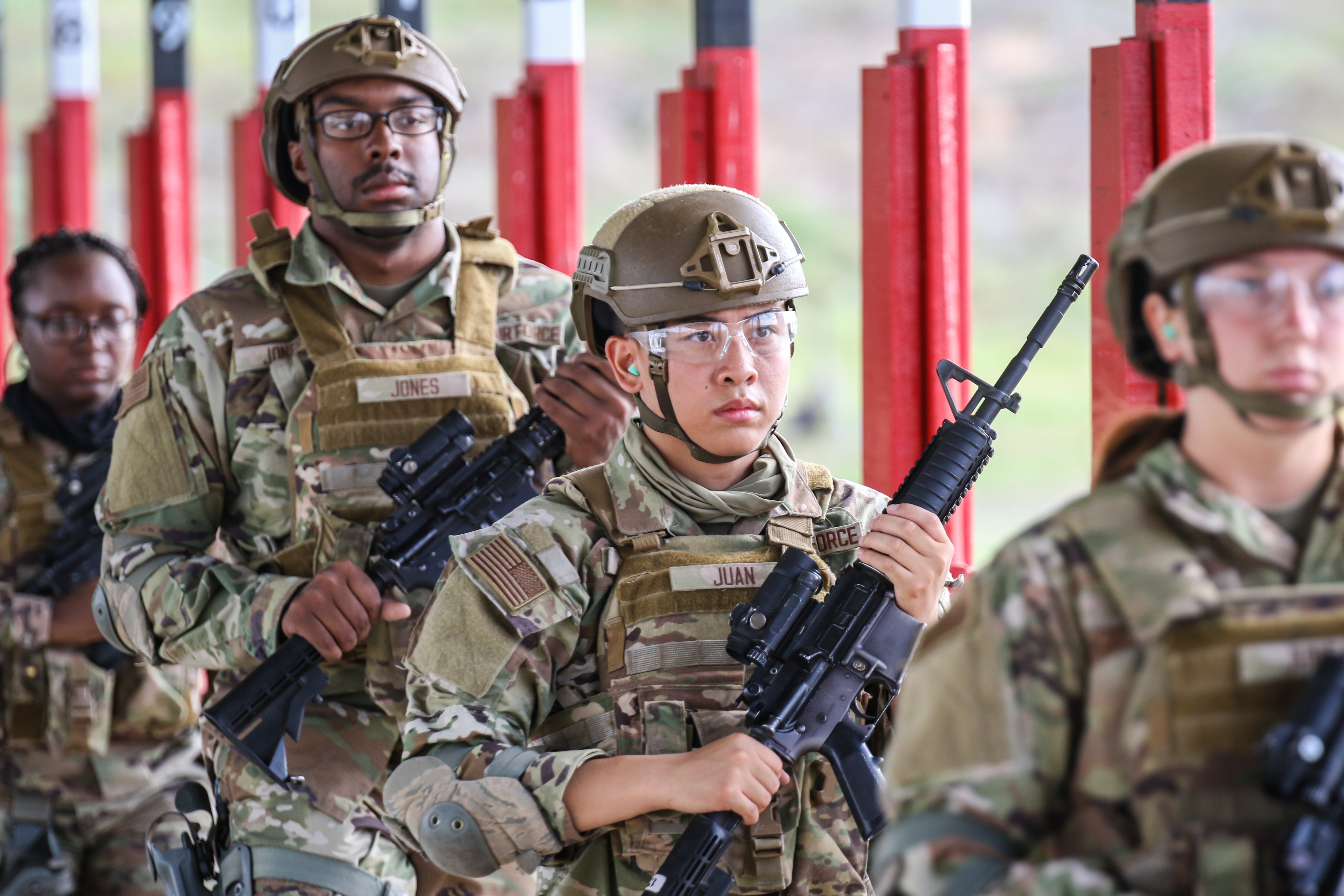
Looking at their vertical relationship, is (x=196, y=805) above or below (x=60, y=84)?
below

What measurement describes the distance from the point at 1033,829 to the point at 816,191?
19.9 metres

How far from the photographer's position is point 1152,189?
70.8 inches

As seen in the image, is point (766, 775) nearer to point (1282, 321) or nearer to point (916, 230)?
point (1282, 321)

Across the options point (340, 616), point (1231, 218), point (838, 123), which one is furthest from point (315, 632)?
point (838, 123)

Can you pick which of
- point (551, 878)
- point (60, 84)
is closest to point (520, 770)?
point (551, 878)

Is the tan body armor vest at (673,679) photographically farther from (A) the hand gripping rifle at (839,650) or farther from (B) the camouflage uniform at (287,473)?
(B) the camouflage uniform at (287,473)

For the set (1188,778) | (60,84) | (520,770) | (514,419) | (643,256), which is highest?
(60,84)

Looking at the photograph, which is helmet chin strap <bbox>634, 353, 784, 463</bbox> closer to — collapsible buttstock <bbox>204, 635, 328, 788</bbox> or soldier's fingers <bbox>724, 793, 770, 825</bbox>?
soldier's fingers <bbox>724, 793, 770, 825</bbox>

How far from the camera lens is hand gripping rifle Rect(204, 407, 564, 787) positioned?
3.31 m

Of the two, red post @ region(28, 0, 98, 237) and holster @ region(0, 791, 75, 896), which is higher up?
red post @ region(28, 0, 98, 237)

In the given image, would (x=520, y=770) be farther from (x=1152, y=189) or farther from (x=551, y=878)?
(x=1152, y=189)

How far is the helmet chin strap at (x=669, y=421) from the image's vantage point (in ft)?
8.65

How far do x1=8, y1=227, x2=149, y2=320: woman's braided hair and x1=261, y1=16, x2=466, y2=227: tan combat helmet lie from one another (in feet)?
4.27

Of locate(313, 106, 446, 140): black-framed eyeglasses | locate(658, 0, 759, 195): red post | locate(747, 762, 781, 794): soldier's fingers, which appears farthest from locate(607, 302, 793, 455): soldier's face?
locate(658, 0, 759, 195): red post
